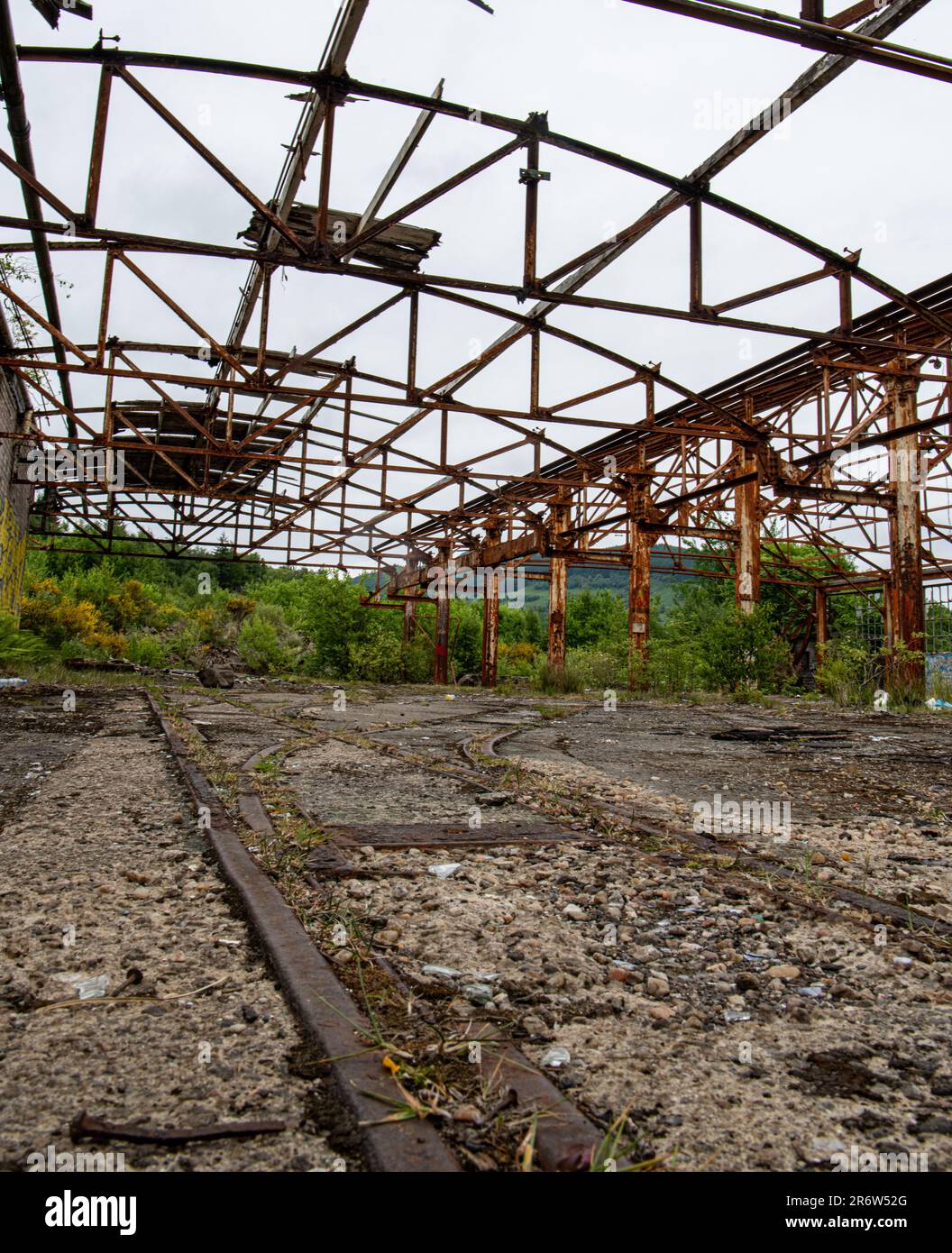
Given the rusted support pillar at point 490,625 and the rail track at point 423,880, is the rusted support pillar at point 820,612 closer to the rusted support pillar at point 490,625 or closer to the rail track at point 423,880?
the rusted support pillar at point 490,625

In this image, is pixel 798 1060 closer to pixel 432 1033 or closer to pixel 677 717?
pixel 432 1033

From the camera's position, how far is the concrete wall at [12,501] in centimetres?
1280

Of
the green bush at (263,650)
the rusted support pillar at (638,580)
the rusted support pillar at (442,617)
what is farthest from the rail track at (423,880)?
the green bush at (263,650)

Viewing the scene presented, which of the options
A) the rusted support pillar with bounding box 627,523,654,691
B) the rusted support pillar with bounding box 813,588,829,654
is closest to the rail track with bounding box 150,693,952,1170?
the rusted support pillar with bounding box 627,523,654,691

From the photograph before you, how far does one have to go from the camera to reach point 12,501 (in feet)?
49.1

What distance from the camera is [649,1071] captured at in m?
1.48

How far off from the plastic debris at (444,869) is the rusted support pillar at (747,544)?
11.6 metres

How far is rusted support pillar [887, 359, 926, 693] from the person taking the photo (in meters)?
12.1

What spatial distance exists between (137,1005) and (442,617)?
19840 mm

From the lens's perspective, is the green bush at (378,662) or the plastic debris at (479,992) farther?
the green bush at (378,662)

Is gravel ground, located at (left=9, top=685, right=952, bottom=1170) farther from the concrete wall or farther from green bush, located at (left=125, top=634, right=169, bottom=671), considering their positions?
green bush, located at (left=125, top=634, right=169, bottom=671)
